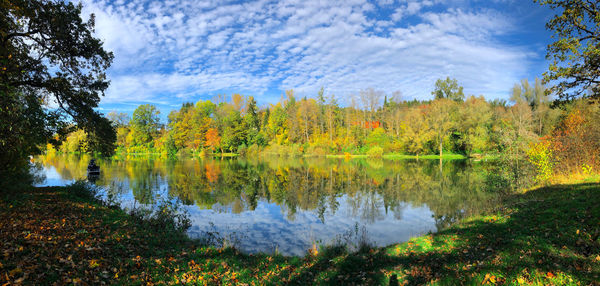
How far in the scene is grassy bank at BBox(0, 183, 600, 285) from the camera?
5.45 metres

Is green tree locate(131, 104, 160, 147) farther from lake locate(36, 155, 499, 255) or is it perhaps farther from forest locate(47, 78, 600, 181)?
lake locate(36, 155, 499, 255)

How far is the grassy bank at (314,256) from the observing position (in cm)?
545

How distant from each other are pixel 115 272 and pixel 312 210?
11258mm

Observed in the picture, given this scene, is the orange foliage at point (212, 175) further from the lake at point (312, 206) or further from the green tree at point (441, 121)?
the green tree at point (441, 121)

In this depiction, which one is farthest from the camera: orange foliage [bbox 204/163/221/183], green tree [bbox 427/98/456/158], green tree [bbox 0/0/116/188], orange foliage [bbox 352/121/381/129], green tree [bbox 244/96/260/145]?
green tree [bbox 244/96/260/145]

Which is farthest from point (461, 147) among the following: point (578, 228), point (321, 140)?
point (578, 228)

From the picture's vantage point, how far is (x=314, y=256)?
8531mm

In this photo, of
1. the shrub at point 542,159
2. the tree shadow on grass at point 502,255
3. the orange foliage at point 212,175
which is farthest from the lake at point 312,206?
the shrub at point 542,159

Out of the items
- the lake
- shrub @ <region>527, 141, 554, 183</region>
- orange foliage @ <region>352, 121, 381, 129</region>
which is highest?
orange foliage @ <region>352, 121, 381, 129</region>

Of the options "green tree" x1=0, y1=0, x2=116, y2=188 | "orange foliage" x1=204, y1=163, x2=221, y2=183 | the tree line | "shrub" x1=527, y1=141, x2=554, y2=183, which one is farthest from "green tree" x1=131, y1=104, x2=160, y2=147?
"shrub" x1=527, y1=141, x2=554, y2=183

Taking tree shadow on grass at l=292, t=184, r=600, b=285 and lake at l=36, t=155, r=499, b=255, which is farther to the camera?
lake at l=36, t=155, r=499, b=255

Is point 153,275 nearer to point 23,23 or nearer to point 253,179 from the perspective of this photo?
point 23,23

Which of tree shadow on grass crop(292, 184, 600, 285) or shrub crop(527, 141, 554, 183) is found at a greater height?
shrub crop(527, 141, 554, 183)

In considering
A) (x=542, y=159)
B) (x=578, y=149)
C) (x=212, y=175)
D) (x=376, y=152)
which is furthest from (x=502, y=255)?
(x=376, y=152)
